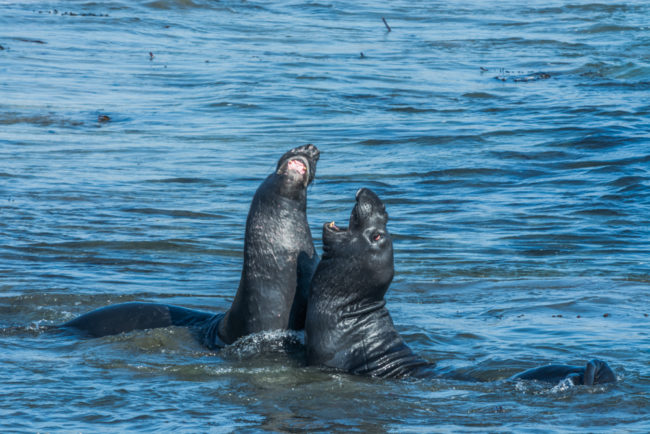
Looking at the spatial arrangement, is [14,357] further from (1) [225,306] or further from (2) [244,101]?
(2) [244,101]

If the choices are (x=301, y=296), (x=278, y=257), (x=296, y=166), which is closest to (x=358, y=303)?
(x=301, y=296)

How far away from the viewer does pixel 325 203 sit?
42.6ft

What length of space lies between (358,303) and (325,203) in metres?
6.41

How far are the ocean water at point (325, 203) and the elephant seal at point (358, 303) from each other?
17 cm

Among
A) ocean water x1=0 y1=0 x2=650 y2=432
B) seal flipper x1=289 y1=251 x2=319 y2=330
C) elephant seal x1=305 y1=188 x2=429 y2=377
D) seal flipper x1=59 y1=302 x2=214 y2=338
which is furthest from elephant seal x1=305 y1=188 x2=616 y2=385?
seal flipper x1=59 y1=302 x2=214 y2=338

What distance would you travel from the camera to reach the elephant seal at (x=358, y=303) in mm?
6496

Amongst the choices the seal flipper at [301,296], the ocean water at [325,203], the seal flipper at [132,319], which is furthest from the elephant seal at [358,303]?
the seal flipper at [132,319]

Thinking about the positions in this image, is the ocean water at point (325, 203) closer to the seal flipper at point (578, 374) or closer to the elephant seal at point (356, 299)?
the seal flipper at point (578, 374)

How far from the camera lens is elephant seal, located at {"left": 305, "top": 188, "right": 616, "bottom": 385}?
6.50 meters

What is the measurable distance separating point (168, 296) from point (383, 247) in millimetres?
3142

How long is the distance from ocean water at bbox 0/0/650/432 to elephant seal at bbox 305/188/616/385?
17 centimetres

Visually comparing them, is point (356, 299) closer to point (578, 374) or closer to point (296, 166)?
point (296, 166)

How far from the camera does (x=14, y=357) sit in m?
7.05

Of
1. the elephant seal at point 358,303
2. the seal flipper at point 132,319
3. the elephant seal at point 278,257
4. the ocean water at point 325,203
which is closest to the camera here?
the ocean water at point 325,203
